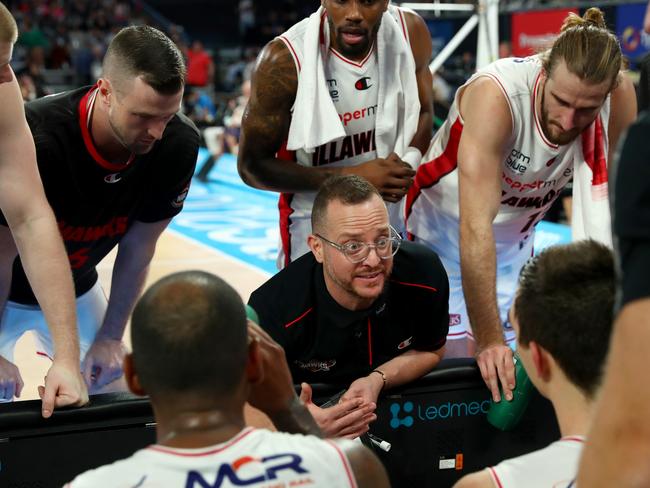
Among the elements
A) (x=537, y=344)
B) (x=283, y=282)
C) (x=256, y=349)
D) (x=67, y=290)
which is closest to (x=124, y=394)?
(x=67, y=290)

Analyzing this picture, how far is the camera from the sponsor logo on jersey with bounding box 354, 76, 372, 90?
3.44m

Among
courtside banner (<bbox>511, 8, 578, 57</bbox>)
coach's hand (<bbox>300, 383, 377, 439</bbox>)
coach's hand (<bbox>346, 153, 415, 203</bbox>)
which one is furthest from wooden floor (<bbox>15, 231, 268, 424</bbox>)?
courtside banner (<bbox>511, 8, 578, 57</bbox>)

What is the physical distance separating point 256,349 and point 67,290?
1173mm

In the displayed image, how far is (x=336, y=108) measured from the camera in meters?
3.43

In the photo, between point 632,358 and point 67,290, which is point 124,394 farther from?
point 632,358

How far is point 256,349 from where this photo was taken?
161 cm

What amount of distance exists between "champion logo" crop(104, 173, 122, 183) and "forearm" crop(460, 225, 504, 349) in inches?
46.1

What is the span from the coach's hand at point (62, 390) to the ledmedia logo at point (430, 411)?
0.86 m

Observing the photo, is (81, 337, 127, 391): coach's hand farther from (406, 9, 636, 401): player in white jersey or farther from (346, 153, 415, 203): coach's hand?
(406, 9, 636, 401): player in white jersey

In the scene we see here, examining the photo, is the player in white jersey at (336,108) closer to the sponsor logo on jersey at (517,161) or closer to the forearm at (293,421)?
the sponsor logo on jersey at (517,161)

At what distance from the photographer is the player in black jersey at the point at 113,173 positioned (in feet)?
9.16

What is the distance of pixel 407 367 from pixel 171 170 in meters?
1.15

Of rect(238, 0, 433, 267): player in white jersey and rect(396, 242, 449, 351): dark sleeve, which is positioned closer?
rect(396, 242, 449, 351): dark sleeve

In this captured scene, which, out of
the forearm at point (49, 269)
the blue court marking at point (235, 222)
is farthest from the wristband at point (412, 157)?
the blue court marking at point (235, 222)
